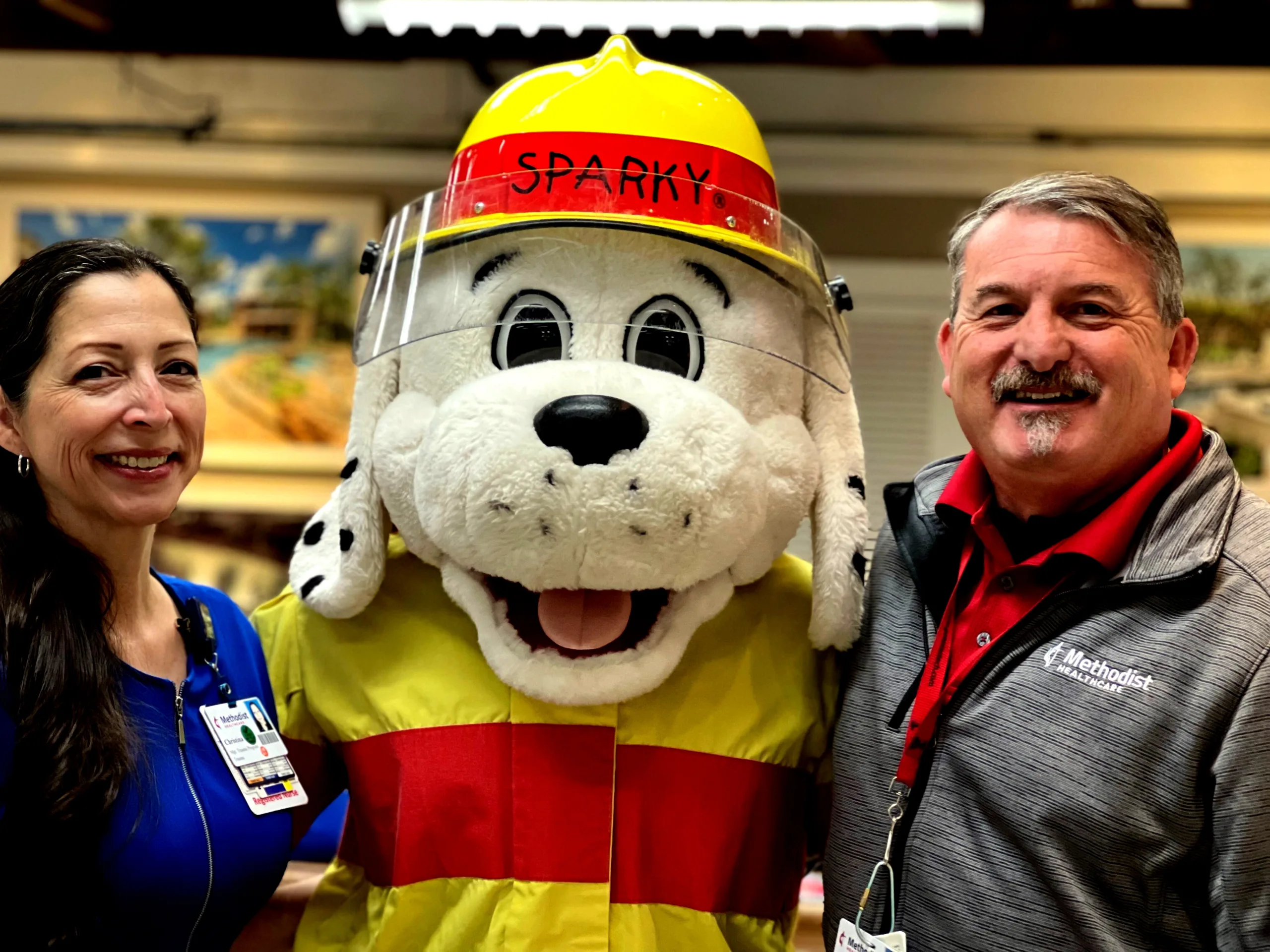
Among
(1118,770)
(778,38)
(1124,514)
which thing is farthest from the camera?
(778,38)

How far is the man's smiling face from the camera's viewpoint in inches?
57.0

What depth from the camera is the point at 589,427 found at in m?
1.45

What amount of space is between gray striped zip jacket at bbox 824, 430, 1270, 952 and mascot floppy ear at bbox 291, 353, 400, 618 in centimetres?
76

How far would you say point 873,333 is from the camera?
4.36 m

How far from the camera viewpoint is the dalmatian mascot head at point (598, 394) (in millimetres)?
1479

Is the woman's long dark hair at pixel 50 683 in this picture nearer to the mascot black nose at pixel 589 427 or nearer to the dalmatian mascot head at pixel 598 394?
the dalmatian mascot head at pixel 598 394

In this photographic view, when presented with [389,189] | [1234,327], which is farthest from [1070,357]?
[389,189]

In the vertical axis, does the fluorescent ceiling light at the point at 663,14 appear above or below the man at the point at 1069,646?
above

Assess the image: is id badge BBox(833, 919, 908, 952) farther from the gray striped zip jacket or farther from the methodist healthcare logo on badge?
the methodist healthcare logo on badge

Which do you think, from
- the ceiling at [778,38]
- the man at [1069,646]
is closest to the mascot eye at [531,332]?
the man at [1069,646]

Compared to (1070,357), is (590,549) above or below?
below

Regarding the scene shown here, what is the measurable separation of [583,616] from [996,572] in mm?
542

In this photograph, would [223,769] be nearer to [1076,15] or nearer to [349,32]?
[349,32]

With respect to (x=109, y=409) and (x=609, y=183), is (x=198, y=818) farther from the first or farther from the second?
(x=609, y=183)
